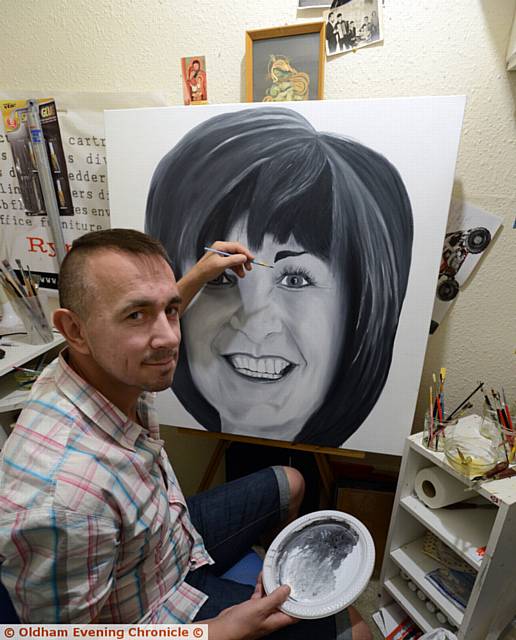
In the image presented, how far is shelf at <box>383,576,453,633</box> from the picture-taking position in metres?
0.99

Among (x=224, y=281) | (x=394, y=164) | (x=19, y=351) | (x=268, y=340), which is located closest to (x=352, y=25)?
(x=394, y=164)

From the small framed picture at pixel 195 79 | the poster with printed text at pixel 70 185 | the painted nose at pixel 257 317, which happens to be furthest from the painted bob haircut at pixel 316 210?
the poster with printed text at pixel 70 185

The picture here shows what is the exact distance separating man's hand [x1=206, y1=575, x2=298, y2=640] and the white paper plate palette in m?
0.02

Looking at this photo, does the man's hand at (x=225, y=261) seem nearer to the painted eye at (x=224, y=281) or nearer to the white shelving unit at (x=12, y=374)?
the painted eye at (x=224, y=281)

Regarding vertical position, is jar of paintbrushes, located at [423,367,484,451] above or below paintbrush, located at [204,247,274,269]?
below

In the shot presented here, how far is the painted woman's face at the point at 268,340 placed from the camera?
0.91 m

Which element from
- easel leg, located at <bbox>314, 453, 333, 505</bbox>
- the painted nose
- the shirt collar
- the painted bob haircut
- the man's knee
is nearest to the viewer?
the shirt collar

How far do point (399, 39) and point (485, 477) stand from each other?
107 cm

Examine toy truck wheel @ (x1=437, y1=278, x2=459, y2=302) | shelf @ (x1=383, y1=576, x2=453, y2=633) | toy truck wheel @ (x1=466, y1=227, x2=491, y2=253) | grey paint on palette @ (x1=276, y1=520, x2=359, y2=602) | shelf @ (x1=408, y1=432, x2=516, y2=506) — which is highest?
toy truck wheel @ (x1=466, y1=227, x2=491, y2=253)

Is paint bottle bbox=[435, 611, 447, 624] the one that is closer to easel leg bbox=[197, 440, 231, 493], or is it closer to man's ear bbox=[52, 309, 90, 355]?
easel leg bbox=[197, 440, 231, 493]

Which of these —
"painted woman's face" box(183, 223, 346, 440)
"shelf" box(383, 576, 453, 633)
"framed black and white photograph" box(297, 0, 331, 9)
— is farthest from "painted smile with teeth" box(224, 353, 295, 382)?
"framed black and white photograph" box(297, 0, 331, 9)

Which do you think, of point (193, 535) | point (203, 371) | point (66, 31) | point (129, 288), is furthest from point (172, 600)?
point (66, 31)

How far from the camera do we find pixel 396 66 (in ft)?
3.06

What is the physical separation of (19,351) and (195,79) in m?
1.00
